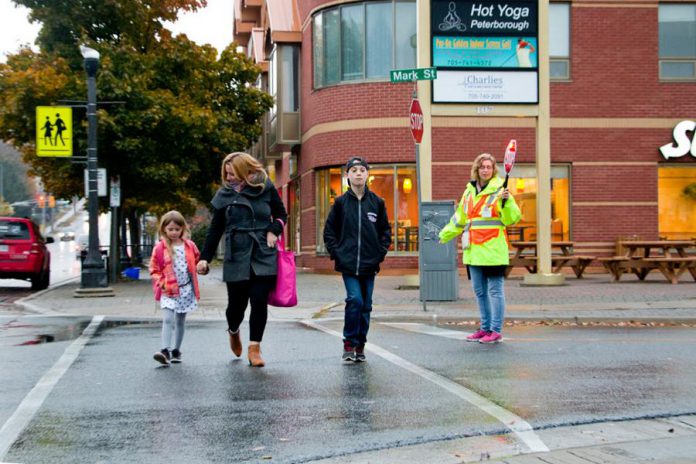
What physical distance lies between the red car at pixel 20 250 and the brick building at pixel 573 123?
7614mm

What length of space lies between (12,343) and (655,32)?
1854 cm

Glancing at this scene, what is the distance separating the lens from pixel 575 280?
2044 centimetres

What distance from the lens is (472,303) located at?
14977 mm

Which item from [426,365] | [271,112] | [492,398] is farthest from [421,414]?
[271,112]

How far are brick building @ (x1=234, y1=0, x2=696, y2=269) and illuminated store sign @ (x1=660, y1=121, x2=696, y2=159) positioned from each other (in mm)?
29

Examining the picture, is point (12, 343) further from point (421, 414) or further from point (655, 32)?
point (655, 32)

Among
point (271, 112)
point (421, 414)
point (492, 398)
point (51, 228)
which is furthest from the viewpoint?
point (51, 228)

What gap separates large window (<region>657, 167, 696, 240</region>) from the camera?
24219 mm

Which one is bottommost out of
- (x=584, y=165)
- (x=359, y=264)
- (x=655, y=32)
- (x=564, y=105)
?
(x=359, y=264)

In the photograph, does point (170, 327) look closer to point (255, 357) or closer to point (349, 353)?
point (255, 357)

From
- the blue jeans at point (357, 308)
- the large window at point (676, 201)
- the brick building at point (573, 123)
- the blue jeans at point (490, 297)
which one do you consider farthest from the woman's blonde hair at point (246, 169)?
the large window at point (676, 201)

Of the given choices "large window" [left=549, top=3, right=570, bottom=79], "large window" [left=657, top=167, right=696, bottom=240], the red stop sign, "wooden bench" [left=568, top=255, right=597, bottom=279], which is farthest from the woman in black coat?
"large window" [left=657, top=167, right=696, bottom=240]

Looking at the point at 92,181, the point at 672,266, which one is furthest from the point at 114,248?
the point at 672,266

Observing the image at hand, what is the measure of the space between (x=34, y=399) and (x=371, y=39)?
18.1 m
